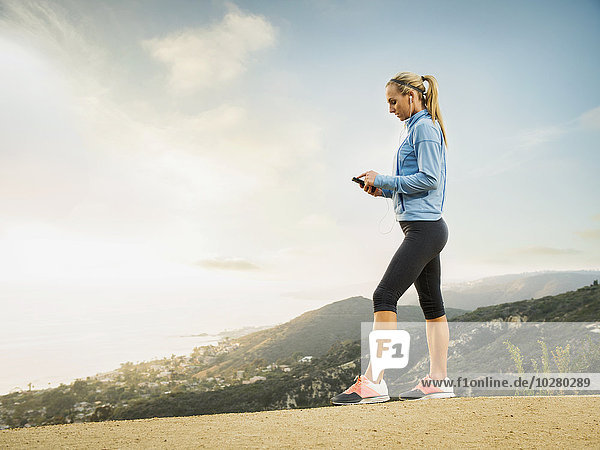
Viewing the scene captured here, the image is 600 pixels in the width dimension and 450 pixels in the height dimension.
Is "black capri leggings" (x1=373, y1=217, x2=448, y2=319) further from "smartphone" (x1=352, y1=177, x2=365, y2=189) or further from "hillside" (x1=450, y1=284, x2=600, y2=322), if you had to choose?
"hillside" (x1=450, y1=284, x2=600, y2=322)

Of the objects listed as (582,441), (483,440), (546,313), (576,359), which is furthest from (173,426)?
(546,313)

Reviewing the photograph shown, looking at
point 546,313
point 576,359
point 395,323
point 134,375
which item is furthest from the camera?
point 134,375

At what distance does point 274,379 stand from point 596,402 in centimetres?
1122

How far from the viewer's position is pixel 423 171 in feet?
8.57

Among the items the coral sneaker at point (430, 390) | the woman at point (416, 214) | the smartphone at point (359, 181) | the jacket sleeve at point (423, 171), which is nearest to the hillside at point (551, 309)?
the coral sneaker at point (430, 390)

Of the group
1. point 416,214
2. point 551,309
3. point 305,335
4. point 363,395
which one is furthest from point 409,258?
point 305,335

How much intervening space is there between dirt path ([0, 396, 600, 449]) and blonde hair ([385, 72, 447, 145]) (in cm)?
160

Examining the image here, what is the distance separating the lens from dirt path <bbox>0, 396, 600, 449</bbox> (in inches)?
84.9

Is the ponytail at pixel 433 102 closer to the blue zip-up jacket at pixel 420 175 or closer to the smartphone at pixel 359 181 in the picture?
the blue zip-up jacket at pixel 420 175

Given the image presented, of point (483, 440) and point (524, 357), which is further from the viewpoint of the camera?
point (524, 357)

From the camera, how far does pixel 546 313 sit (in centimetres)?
1041

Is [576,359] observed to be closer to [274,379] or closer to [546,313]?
[546,313]

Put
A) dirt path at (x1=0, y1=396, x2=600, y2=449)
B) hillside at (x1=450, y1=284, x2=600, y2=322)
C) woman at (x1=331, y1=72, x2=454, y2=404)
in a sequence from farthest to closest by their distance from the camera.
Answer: hillside at (x1=450, y1=284, x2=600, y2=322)
woman at (x1=331, y1=72, x2=454, y2=404)
dirt path at (x1=0, y1=396, x2=600, y2=449)

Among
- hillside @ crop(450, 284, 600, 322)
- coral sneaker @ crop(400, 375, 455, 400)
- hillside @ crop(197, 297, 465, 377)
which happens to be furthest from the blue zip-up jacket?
hillside @ crop(197, 297, 465, 377)
